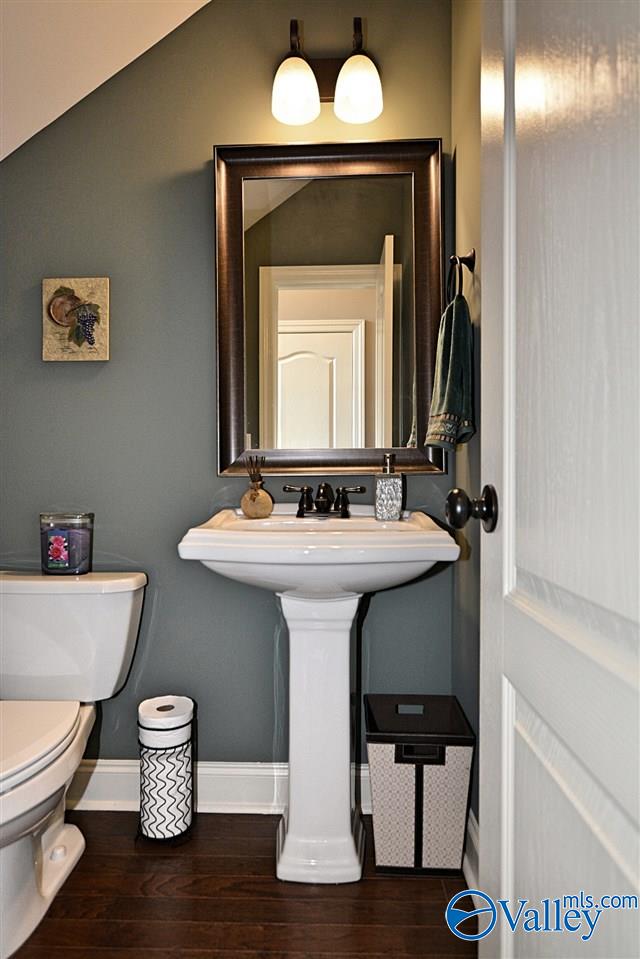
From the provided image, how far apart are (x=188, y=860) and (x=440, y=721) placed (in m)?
0.74

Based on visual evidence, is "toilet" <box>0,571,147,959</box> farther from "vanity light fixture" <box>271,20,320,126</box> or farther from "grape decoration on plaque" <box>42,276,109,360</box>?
"vanity light fixture" <box>271,20,320,126</box>

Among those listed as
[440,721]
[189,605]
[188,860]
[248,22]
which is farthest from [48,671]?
[248,22]

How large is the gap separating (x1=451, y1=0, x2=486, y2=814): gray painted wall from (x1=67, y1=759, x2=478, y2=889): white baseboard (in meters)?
0.53

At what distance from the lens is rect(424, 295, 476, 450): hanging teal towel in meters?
1.75

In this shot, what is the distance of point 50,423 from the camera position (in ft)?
7.09

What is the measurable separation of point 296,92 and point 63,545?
4.65 feet

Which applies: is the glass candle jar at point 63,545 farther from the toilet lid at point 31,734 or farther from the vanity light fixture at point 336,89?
the vanity light fixture at point 336,89

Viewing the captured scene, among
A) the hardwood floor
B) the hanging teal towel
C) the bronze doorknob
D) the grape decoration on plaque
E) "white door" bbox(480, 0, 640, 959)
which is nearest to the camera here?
"white door" bbox(480, 0, 640, 959)

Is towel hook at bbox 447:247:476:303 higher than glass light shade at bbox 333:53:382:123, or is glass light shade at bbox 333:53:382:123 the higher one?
glass light shade at bbox 333:53:382:123

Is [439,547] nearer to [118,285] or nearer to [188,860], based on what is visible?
[188,860]

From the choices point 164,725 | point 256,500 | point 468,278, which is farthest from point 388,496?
point 164,725

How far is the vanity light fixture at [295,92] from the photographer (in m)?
2.01

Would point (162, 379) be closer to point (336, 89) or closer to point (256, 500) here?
point (256, 500)

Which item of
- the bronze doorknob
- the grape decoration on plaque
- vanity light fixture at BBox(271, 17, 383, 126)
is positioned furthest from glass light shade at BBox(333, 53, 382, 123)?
the bronze doorknob
